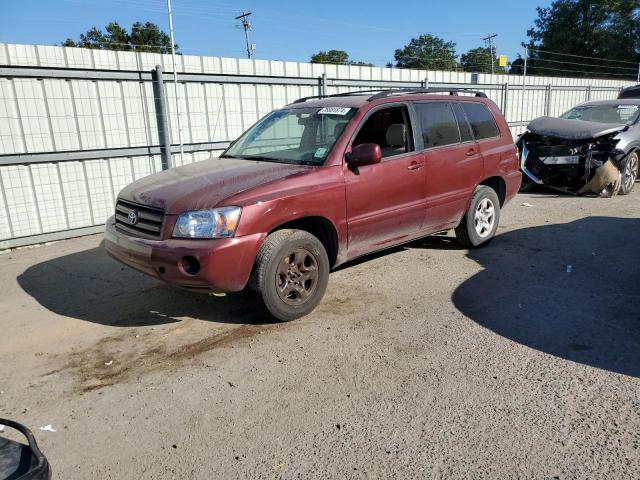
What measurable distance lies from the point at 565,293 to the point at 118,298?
170 inches

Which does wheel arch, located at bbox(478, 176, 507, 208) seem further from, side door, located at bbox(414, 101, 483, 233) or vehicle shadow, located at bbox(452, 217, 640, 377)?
vehicle shadow, located at bbox(452, 217, 640, 377)

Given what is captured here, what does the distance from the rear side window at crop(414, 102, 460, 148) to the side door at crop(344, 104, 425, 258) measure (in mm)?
197

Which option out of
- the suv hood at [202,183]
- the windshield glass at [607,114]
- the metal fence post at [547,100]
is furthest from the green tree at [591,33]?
the suv hood at [202,183]

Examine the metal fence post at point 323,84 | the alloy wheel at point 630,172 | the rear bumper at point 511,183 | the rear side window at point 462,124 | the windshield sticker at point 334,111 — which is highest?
the metal fence post at point 323,84

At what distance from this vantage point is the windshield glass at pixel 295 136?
472 centimetres

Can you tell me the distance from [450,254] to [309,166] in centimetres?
252

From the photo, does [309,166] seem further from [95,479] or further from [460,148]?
[95,479]

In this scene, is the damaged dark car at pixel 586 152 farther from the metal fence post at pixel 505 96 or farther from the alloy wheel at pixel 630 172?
the metal fence post at pixel 505 96

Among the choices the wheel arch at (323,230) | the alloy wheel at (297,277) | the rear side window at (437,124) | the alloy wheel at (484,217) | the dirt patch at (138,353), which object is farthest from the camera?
the alloy wheel at (484,217)

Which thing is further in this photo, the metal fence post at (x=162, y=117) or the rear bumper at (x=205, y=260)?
the metal fence post at (x=162, y=117)

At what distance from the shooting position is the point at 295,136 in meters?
5.14

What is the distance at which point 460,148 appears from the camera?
5770 millimetres

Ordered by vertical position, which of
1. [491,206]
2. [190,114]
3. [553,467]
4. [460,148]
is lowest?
[553,467]

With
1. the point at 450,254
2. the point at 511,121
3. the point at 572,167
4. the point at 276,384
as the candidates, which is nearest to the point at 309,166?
the point at 276,384
